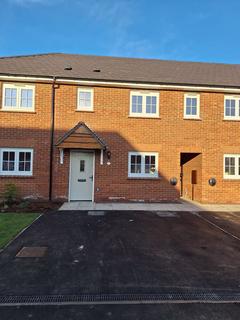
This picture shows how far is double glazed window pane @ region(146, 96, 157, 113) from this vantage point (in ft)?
44.1

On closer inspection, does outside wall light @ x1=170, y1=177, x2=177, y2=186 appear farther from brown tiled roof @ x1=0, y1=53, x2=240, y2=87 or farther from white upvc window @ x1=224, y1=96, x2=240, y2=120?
brown tiled roof @ x1=0, y1=53, x2=240, y2=87

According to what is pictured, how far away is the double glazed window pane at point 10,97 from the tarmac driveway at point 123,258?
6.25 m

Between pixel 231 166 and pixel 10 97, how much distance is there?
11517mm

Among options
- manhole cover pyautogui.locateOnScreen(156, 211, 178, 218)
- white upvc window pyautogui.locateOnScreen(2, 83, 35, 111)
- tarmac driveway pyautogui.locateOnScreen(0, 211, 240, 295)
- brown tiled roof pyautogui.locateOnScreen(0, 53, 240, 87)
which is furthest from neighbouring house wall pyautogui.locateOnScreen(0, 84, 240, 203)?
tarmac driveway pyautogui.locateOnScreen(0, 211, 240, 295)

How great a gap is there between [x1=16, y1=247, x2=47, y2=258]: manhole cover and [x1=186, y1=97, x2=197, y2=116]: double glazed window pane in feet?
33.6

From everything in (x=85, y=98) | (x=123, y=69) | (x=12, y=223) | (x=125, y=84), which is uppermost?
(x=123, y=69)

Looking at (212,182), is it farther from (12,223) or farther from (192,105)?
(12,223)

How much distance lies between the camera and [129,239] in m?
7.15

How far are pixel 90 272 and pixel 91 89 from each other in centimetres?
993

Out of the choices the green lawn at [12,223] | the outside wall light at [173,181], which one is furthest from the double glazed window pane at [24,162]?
the outside wall light at [173,181]

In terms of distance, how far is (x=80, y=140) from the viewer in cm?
1233

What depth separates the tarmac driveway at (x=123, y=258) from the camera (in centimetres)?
445

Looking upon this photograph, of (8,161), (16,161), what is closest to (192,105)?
(16,161)

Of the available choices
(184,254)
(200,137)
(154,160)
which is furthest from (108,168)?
(184,254)
